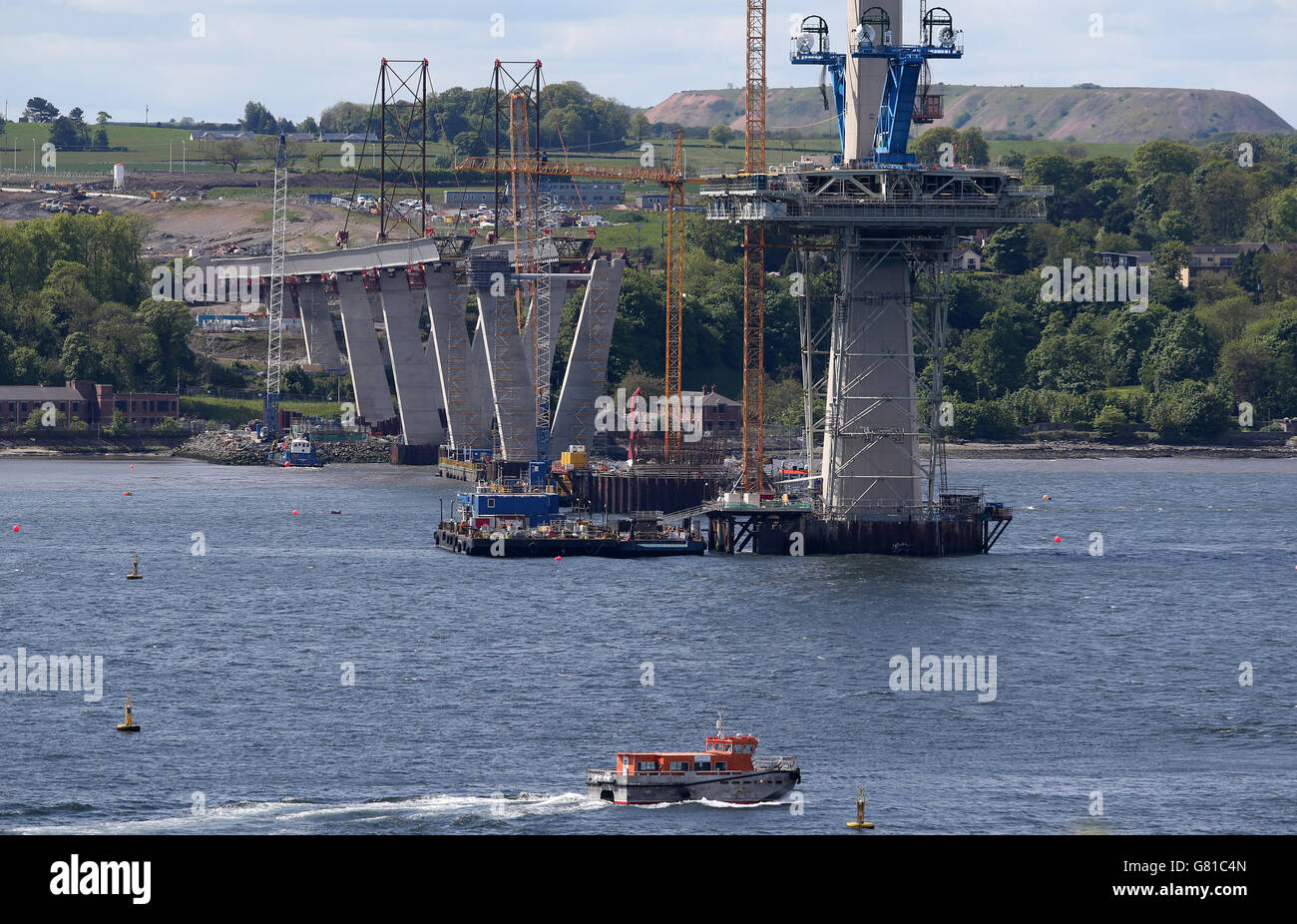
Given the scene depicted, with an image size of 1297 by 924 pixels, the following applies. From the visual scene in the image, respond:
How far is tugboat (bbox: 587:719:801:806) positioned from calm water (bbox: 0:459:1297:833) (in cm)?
61

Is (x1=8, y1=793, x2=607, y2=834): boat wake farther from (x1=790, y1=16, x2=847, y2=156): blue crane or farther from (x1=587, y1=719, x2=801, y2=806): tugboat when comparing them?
(x1=790, y1=16, x2=847, y2=156): blue crane

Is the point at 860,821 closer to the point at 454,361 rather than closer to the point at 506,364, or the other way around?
the point at 506,364

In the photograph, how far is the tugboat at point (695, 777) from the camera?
5025 cm

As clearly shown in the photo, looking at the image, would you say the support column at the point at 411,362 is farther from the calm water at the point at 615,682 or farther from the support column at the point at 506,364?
the calm water at the point at 615,682

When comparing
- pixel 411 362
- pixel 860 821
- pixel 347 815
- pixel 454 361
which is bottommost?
pixel 860 821

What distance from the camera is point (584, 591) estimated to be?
98438 millimetres

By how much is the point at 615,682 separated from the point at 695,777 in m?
19.2

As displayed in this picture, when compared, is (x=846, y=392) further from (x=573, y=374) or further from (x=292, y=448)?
(x=292, y=448)

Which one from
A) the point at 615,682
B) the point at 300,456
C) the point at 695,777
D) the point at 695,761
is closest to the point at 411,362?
the point at 300,456

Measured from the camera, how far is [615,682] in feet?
Result: 230

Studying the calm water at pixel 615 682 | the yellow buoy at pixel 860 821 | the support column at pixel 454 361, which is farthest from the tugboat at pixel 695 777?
the support column at pixel 454 361

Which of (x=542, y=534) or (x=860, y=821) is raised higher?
(x=860, y=821)

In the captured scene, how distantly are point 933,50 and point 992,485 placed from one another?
2850 inches
